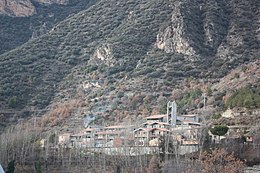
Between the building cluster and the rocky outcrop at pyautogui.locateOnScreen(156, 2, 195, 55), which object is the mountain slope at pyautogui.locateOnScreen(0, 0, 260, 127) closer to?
the rocky outcrop at pyautogui.locateOnScreen(156, 2, 195, 55)

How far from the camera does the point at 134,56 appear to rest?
238 ft

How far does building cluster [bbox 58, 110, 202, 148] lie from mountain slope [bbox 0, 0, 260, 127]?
560 centimetres

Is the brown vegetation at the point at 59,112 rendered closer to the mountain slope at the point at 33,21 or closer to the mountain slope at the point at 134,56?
the mountain slope at the point at 134,56

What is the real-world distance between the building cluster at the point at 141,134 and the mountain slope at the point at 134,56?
221 inches

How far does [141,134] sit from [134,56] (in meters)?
22.4

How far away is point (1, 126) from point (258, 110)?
84.5 ft

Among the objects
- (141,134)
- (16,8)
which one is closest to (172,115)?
(141,134)

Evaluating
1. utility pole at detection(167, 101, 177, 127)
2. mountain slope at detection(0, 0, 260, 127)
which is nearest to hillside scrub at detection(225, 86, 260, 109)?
utility pole at detection(167, 101, 177, 127)

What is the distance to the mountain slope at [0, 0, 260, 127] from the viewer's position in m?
65.3

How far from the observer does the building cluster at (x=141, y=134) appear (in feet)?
156

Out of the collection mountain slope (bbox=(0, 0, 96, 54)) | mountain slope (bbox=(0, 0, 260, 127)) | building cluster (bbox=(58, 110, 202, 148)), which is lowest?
building cluster (bbox=(58, 110, 202, 148))

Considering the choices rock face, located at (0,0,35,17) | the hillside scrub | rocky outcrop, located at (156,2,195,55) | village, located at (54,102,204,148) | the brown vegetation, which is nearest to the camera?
the hillside scrub

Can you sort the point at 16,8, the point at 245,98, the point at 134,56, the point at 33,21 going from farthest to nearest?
1. the point at 16,8
2. the point at 33,21
3. the point at 134,56
4. the point at 245,98

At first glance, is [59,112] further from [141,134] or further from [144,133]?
[144,133]
